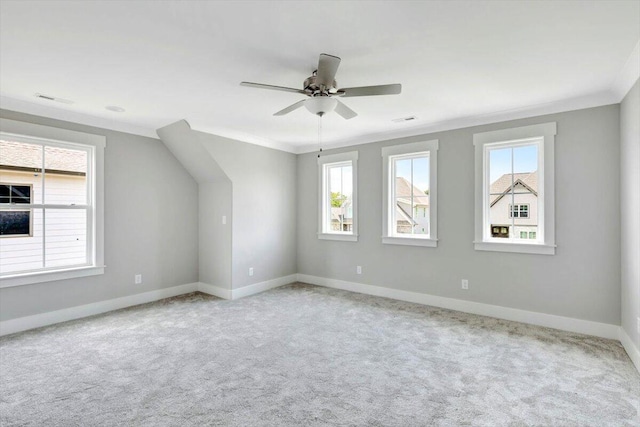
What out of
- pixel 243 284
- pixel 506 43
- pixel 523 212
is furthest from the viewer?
pixel 243 284

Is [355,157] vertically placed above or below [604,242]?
above

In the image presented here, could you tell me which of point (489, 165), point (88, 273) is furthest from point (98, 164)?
point (489, 165)

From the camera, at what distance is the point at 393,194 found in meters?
5.00

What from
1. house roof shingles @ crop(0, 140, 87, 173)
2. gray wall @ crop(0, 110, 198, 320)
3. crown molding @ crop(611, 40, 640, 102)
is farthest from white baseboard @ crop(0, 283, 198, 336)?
crown molding @ crop(611, 40, 640, 102)

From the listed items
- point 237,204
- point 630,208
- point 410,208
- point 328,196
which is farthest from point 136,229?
point 630,208

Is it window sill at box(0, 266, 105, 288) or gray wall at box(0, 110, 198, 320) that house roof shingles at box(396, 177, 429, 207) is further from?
window sill at box(0, 266, 105, 288)

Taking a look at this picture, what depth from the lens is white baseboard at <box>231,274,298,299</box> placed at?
4.95 meters

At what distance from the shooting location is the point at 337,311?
4.28m

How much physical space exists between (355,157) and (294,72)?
2.69 meters

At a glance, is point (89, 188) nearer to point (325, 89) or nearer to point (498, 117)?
point (325, 89)

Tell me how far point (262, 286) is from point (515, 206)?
12.5ft

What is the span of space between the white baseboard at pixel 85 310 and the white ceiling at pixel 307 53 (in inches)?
91.4

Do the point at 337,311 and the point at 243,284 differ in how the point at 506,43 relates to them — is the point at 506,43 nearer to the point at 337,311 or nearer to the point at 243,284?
the point at 337,311

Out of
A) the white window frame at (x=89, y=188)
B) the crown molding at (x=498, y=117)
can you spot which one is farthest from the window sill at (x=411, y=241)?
the white window frame at (x=89, y=188)
